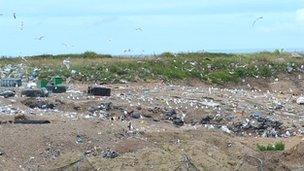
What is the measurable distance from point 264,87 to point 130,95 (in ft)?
30.0

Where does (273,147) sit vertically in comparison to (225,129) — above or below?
above

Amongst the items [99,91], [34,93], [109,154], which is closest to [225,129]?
[99,91]

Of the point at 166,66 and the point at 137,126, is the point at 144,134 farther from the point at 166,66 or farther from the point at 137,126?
the point at 166,66

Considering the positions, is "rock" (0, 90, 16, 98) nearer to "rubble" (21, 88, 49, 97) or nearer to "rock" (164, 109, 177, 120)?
"rubble" (21, 88, 49, 97)

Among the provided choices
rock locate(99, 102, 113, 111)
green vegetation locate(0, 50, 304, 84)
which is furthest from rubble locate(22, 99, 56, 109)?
green vegetation locate(0, 50, 304, 84)

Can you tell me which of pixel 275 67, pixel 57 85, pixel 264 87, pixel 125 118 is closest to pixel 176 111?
pixel 125 118

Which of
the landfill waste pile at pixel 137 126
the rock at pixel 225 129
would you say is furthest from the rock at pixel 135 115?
the rock at pixel 225 129

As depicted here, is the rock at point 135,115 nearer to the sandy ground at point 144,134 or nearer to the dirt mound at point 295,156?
the sandy ground at point 144,134

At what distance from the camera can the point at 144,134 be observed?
16.1 meters

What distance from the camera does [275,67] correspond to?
31.2 m

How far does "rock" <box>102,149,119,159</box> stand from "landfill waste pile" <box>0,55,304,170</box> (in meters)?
0.02

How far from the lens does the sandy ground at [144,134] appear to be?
1302 centimetres

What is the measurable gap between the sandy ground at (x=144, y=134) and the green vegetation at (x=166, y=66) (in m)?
2.97

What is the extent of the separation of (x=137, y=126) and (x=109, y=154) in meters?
3.02
